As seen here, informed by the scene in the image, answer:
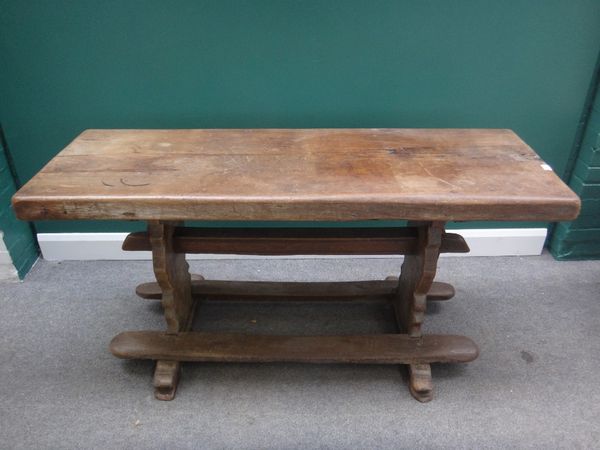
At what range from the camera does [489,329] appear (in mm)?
1754

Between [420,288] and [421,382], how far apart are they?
29 cm

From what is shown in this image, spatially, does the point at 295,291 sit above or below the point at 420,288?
below

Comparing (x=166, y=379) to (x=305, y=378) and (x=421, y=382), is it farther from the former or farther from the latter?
(x=421, y=382)

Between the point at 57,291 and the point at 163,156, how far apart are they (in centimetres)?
97

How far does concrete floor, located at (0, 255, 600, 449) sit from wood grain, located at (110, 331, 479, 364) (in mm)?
110

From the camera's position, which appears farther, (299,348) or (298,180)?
(299,348)

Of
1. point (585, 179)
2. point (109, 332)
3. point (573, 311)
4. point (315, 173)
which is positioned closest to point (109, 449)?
point (109, 332)

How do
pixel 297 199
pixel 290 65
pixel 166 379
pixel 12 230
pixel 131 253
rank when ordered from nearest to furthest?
pixel 297 199
pixel 166 379
pixel 290 65
pixel 12 230
pixel 131 253

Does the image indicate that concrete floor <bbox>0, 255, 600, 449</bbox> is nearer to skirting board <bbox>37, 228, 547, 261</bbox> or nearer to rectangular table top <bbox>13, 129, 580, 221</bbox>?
skirting board <bbox>37, 228, 547, 261</bbox>

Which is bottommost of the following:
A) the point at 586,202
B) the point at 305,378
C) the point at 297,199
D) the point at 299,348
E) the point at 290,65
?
the point at 305,378

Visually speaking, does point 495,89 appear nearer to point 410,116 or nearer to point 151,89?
point 410,116

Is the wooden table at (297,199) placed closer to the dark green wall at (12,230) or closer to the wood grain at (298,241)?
the wood grain at (298,241)

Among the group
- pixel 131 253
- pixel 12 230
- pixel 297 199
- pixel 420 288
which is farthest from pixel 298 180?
pixel 12 230

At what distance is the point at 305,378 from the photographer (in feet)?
5.10
